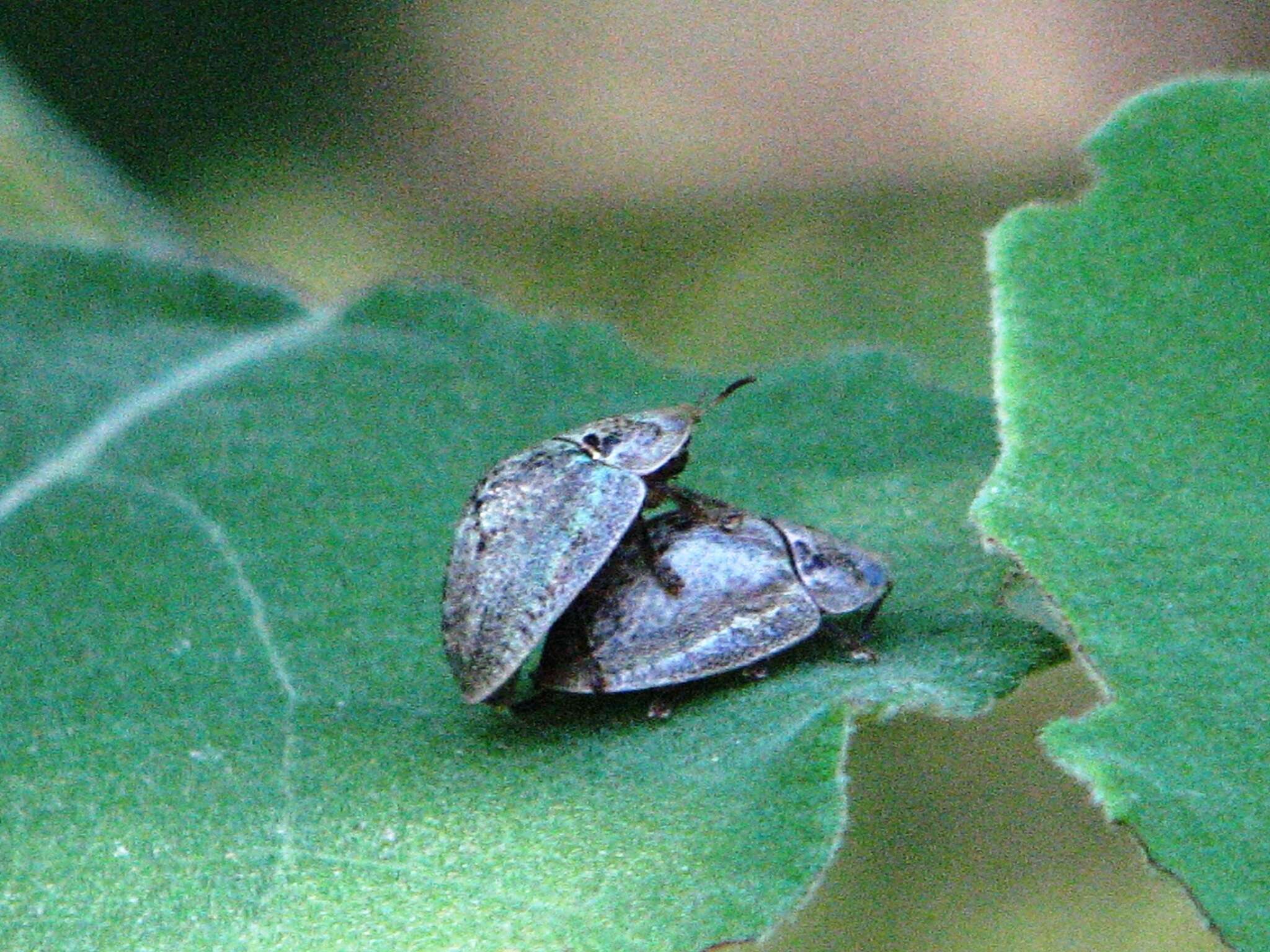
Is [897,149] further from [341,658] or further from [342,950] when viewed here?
[342,950]

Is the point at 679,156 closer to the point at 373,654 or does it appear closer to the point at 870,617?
the point at 373,654

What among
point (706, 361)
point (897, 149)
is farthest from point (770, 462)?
point (897, 149)

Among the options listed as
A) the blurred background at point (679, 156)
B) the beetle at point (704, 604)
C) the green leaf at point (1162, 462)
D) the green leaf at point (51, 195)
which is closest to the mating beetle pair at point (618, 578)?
the beetle at point (704, 604)

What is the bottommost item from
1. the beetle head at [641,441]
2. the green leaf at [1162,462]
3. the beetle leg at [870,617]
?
the beetle leg at [870,617]

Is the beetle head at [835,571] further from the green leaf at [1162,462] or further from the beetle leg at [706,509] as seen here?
the green leaf at [1162,462]

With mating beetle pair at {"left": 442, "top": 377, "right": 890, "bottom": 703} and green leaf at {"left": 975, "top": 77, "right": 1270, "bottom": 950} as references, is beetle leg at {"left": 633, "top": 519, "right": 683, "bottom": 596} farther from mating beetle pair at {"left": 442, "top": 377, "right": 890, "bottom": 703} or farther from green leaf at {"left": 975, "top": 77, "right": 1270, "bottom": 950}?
green leaf at {"left": 975, "top": 77, "right": 1270, "bottom": 950}

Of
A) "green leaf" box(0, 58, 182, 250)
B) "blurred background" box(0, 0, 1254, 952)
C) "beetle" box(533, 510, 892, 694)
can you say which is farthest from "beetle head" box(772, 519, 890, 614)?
"green leaf" box(0, 58, 182, 250)
